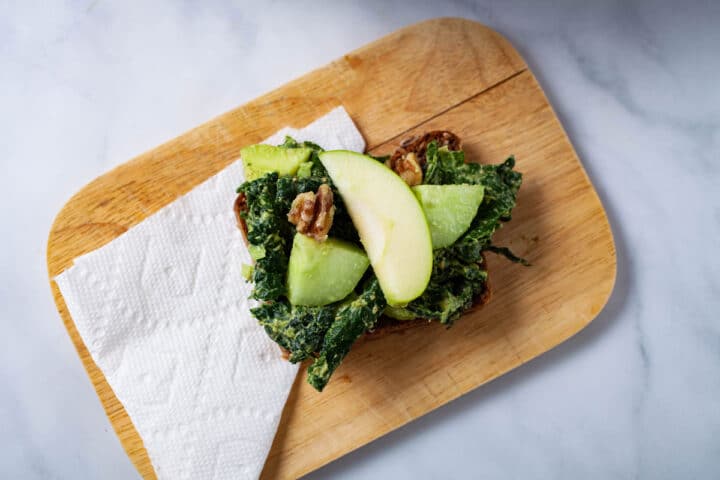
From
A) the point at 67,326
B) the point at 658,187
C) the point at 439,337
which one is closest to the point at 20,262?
the point at 67,326

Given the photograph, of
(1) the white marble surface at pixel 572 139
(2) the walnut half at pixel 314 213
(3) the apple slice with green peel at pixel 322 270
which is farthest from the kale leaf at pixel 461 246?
(1) the white marble surface at pixel 572 139

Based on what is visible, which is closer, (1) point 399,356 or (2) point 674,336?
(1) point 399,356

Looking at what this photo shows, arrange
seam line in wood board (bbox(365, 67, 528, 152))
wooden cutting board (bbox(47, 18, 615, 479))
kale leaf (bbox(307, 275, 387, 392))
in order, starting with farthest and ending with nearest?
seam line in wood board (bbox(365, 67, 528, 152)), wooden cutting board (bbox(47, 18, 615, 479)), kale leaf (bbox(307, 275, 387, 392))

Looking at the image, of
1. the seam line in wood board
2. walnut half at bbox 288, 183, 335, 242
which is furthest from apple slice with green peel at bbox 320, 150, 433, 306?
the seam line in wood board

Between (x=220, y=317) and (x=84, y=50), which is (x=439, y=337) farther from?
(x=84, y=50)

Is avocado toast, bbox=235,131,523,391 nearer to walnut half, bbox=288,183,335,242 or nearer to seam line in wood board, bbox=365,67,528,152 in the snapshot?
walnut half, bbox=288,183,335,242

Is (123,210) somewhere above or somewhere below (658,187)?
above
